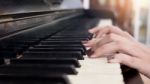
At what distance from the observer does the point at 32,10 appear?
1.11 meters

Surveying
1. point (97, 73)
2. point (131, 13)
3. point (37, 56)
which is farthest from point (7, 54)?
point (131, 13)

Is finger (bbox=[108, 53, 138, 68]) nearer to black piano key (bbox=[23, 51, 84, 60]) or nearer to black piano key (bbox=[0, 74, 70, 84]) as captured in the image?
black piano key (bbox=[23, 51, 84, 60])

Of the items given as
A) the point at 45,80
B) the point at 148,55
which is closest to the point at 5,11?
the point at 45,80

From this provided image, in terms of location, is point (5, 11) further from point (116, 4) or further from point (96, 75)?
point (116, 4)

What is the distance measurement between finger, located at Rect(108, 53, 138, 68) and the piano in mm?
37

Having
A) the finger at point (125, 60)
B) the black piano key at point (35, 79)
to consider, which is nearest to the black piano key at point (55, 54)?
the finger at point (125, 60)

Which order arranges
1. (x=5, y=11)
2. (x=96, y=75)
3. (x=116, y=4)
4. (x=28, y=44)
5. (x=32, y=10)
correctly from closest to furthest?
(x=96, y=75), (x=5, y=11), (x=28, y=44), (x=32, y=10), (x=116, y=4)

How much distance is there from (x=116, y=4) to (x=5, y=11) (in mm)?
5727

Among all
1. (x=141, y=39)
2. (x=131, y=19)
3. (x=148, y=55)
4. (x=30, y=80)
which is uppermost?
(x=30, y=80)

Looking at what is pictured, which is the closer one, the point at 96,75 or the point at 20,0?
the point at 96,75

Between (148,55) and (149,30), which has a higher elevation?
(148,55)

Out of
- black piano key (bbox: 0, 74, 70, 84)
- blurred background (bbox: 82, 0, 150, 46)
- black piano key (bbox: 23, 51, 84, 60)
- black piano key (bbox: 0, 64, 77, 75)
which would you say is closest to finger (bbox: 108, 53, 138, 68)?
black piano key (bbox: 23, 51, 84, 60)

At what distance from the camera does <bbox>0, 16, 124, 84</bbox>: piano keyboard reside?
0.51m

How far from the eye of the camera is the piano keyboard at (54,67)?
512 mm
